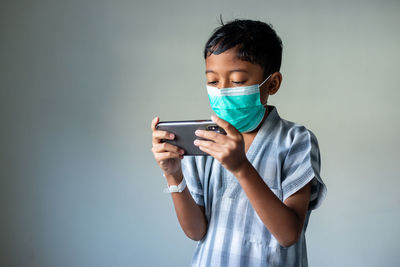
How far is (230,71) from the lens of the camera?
0.89 metres

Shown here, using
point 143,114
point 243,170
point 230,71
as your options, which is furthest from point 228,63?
point 143,114

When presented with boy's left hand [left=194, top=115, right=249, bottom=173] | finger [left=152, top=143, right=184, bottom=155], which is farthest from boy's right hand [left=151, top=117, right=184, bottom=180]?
boy's left hand [left=194, top=115, right=249, bottom=173]

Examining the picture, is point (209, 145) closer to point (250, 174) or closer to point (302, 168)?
point (250, 174)

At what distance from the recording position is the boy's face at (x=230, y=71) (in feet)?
2.92

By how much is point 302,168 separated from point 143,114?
1.35 meters

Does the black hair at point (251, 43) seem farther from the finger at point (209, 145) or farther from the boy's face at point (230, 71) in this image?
the finger at point (209, 145)

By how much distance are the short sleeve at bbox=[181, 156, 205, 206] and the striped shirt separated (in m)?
0.01

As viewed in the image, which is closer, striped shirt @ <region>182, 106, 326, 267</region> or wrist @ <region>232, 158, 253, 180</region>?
wrist @ <region>232, 158, 253, 180</region>

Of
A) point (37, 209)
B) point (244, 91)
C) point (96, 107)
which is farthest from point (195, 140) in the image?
point (37, 209)

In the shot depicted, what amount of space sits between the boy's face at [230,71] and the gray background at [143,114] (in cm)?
116

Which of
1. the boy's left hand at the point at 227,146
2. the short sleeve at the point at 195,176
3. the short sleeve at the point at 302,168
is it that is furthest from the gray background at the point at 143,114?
the boy's left hand at the point at 227,146

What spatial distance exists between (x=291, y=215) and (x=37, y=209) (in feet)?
5.14

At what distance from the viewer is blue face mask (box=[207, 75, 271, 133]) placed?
92 cm

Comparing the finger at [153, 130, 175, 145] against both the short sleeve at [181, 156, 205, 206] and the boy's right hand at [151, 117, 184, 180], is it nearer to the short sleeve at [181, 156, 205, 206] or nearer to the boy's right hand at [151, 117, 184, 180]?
the boy's right hand at [151, 117, 184, 180]
